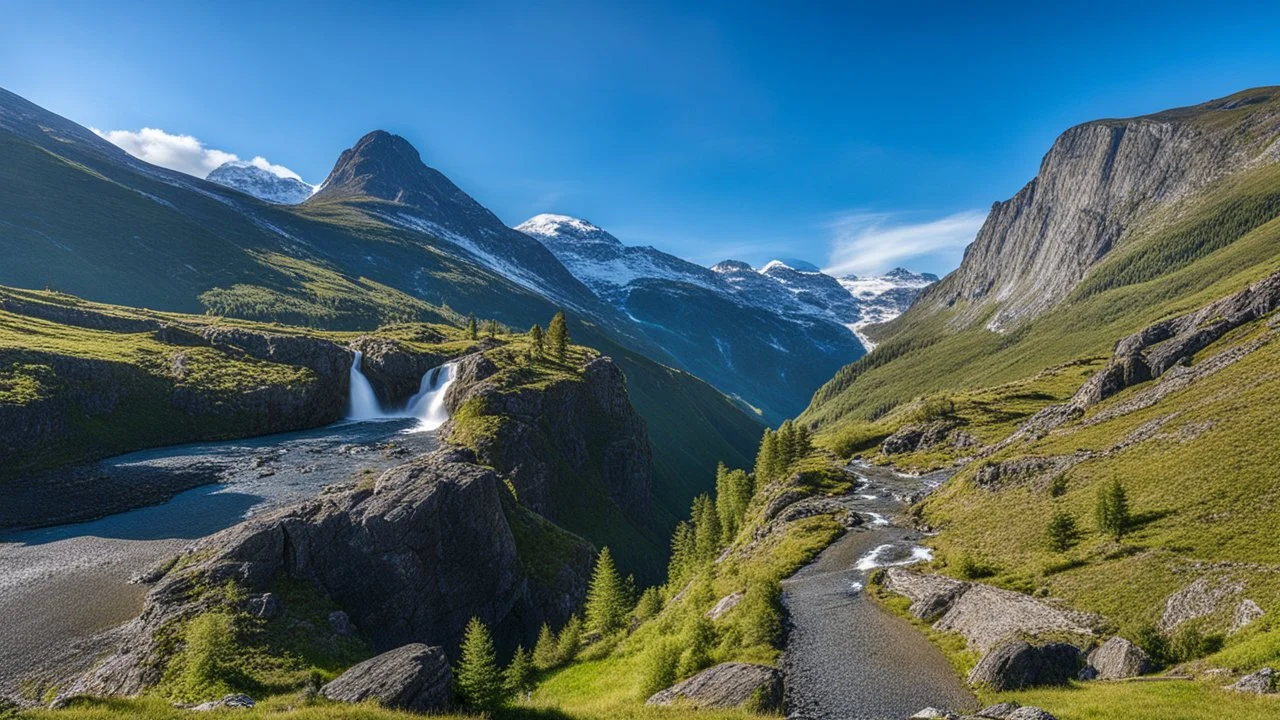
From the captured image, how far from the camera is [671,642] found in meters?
44.7

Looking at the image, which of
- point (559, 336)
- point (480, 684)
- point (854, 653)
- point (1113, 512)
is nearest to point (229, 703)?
point (480, 684)

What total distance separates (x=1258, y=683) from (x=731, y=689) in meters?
25.6

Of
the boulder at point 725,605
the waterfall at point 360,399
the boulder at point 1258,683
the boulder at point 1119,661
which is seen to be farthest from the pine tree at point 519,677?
the waterfall at point 360,399

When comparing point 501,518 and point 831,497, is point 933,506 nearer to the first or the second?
point 831,497

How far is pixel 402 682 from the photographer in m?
29.5

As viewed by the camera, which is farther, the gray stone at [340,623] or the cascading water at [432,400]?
the cascading water at [432,400]

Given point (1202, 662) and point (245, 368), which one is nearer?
point (1202, 662)

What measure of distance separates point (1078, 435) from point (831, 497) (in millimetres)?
38554

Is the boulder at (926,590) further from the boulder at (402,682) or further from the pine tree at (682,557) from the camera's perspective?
the pine tree at (682,557)

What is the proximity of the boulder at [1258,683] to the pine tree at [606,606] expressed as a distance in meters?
52.6

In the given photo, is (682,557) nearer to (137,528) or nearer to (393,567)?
(393,567)

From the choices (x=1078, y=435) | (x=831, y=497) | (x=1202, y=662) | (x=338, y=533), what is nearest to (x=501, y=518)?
(x=338, y=533)

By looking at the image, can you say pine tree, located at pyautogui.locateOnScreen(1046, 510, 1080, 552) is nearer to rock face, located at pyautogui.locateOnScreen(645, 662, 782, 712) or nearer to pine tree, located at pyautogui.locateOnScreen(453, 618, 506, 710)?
rock face, located at pyautogui.locateOnScreen(645, 662, 782, 712)

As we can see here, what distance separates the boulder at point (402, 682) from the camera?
29.0 m
